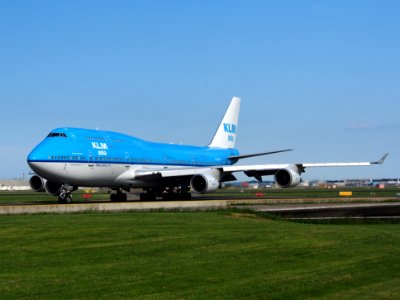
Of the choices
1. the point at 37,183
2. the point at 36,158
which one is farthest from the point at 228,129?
the point at 36,158

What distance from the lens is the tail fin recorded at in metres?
66.8

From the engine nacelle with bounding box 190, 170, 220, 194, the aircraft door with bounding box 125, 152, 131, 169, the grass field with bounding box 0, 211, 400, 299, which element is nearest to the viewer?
the grass field with bounding box 0, 211, 400, 299

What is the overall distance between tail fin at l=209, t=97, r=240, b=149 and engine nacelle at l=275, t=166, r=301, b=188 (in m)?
16.1

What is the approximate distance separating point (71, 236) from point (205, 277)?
617 cm

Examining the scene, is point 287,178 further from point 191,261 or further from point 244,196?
point 191,261

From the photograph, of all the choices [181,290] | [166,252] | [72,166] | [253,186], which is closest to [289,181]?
[72,166]

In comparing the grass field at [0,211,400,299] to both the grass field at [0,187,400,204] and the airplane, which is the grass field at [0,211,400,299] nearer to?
the airplane

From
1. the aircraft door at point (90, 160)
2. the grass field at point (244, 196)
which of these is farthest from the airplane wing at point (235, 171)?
the aircraft door at point (90, 160)

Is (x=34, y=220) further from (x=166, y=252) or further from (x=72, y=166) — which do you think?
(x=72, y=166)

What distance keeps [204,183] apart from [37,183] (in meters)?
12.3

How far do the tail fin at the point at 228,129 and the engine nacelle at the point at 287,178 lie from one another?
52.7 feet

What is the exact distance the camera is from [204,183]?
48781 millimetres

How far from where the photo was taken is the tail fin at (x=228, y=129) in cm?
6675

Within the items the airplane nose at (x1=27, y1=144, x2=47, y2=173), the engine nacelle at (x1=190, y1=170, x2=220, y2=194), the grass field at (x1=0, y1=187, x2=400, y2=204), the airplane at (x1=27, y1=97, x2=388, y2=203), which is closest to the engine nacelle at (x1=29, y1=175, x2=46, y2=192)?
the airplane at (x1=27, y1=97, x2=388, y2=203)
